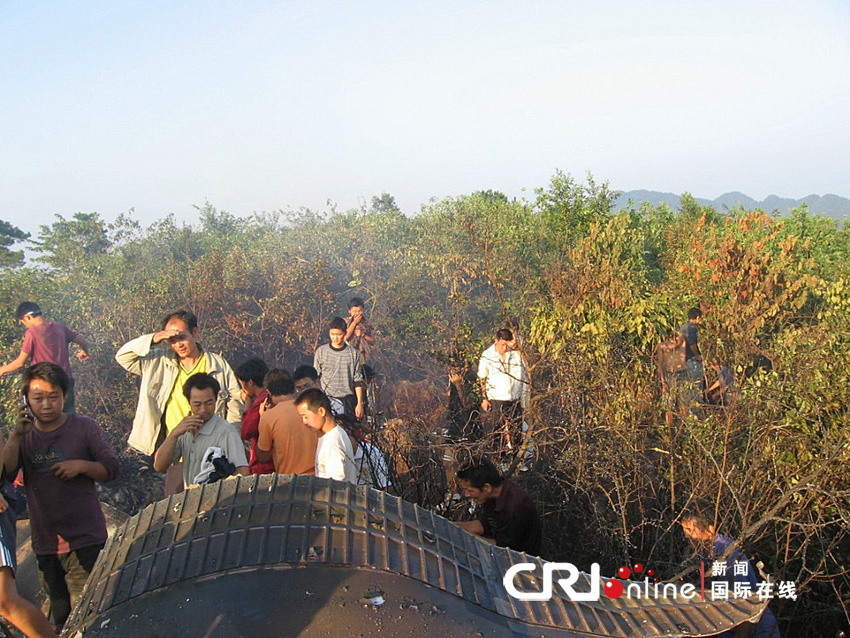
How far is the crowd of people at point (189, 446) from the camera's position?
12.9 ft

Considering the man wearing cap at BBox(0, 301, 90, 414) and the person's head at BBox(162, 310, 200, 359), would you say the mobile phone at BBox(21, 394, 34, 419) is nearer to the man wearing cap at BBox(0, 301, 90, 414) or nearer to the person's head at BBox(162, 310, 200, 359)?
the person's head at BBox(162, 310, 200, 359)

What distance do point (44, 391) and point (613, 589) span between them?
10.3 ft

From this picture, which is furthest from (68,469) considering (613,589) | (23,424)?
(613,589)

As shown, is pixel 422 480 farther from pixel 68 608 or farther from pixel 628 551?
pixel 68 608

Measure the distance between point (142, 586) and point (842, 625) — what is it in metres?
4.25

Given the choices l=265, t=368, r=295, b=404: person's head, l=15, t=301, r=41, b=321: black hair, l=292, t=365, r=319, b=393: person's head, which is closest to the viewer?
l=265, t=368, r=295, b=404: person's head

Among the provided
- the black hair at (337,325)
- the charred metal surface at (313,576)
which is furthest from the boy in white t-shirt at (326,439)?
the black hair at (337,325)

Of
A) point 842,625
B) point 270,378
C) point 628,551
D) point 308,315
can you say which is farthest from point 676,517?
point 308,315

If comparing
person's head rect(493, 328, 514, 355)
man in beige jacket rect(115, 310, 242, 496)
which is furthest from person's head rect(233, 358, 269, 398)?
person's head rect(493, 328, 514, 355)

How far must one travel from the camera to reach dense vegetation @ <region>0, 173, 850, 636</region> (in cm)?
436

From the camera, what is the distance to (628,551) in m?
4.54

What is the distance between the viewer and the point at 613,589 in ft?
7.48

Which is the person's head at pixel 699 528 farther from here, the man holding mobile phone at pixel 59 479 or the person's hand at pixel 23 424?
the person's hand at pixel 23 424

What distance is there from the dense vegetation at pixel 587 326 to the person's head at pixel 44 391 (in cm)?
240
